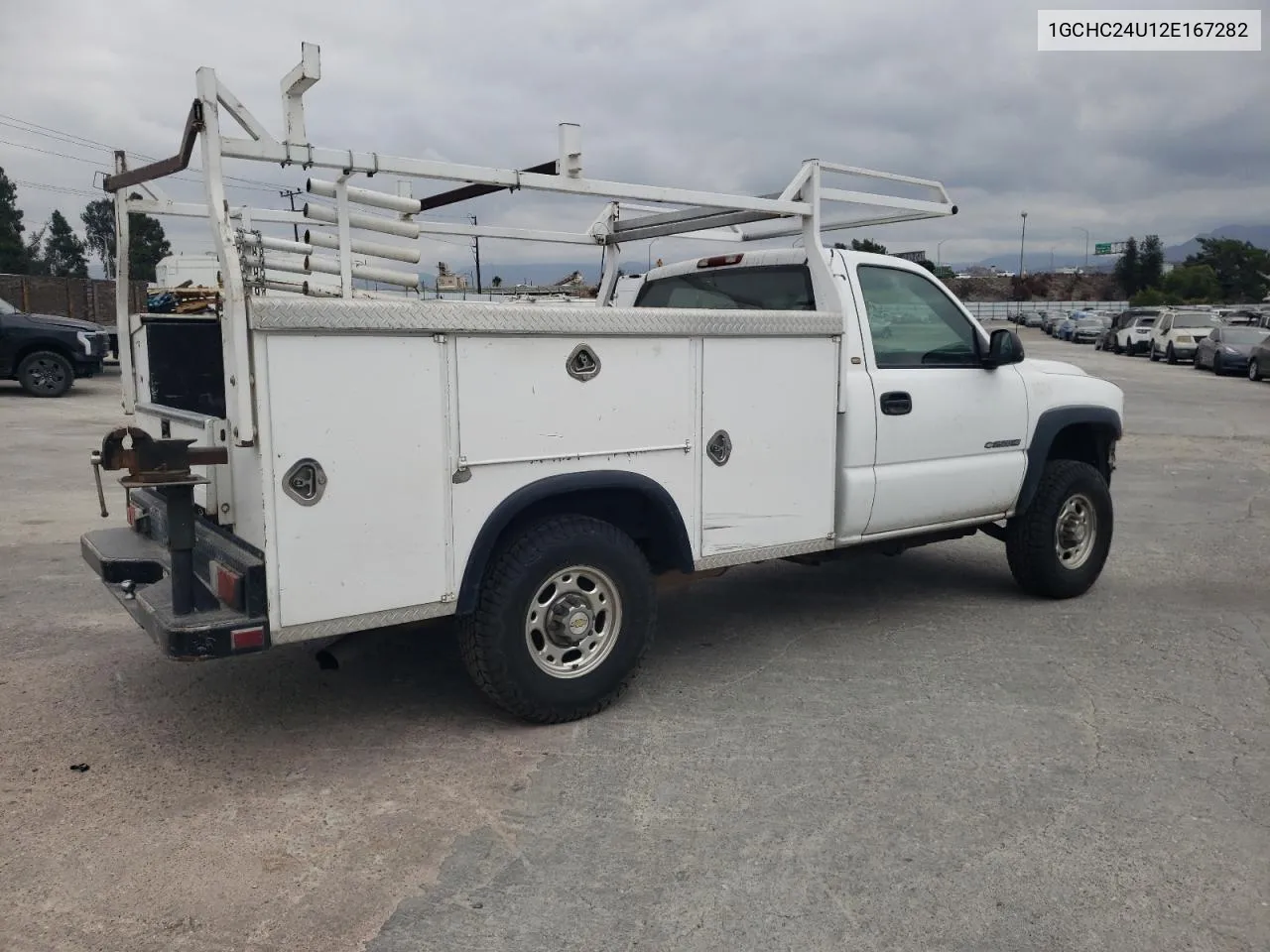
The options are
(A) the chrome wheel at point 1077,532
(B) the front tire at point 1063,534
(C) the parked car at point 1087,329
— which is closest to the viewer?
(B) the front tire at point 1063,534

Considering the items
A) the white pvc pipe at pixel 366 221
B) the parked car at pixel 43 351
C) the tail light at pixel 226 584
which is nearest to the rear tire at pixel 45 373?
the parked car at pixel 43 351

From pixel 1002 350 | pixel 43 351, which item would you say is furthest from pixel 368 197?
pixel 43 351

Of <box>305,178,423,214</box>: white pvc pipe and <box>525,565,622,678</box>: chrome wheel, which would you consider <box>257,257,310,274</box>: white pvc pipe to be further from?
<box>525,565,622,678</box>: chrome wheel

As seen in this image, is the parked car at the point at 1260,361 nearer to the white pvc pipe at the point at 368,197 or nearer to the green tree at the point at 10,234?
the white pvc pipe at the point at 368,197

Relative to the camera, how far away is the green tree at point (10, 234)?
210 feet

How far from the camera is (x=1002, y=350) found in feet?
19.6

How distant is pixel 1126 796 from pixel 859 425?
2124 mm

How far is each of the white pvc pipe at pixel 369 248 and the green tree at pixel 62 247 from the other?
81.6m

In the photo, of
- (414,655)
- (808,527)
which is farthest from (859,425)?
(414,655)

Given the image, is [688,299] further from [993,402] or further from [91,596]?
[91,596]

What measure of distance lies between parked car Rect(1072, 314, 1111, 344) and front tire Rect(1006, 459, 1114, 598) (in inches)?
1933

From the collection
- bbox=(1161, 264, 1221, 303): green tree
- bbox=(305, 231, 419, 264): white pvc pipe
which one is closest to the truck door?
bbox=(305, 231, 419, 264): white pvc pipe

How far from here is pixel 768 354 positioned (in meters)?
4.99

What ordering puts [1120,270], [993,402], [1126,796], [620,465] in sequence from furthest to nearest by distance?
[1120,270] → [993,402] → [620,465] → [1126,796]
